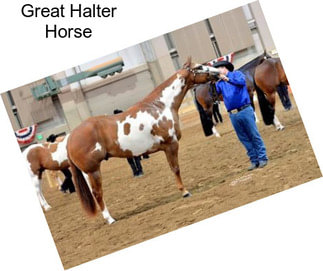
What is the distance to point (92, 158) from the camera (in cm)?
390

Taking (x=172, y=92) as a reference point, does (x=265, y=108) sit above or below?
below

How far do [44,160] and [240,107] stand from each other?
181cm

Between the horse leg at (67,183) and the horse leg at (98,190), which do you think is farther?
the horse leg at (67,183)

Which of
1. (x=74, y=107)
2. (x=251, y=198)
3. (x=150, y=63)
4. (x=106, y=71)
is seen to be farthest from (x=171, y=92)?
(x=251, y=198)

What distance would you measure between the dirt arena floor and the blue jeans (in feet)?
0.18

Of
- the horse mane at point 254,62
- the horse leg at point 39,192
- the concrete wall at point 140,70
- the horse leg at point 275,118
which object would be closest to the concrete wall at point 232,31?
the concrete wall at point 140,70

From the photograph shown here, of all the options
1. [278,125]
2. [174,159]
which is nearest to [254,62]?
[278,125]

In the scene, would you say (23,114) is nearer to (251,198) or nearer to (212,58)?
(212,58)

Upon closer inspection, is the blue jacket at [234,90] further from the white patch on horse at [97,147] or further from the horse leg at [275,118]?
the white patch on horse at [97,147]

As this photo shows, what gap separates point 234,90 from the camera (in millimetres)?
3984

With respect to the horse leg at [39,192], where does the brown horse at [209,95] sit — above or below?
above

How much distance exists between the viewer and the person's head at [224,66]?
398cm

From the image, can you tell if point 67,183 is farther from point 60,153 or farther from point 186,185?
point 186,185

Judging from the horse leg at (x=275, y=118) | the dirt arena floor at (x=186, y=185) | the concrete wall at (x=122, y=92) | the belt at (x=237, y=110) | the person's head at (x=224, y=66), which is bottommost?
the dirt arena floor at (x=186, y=185)
